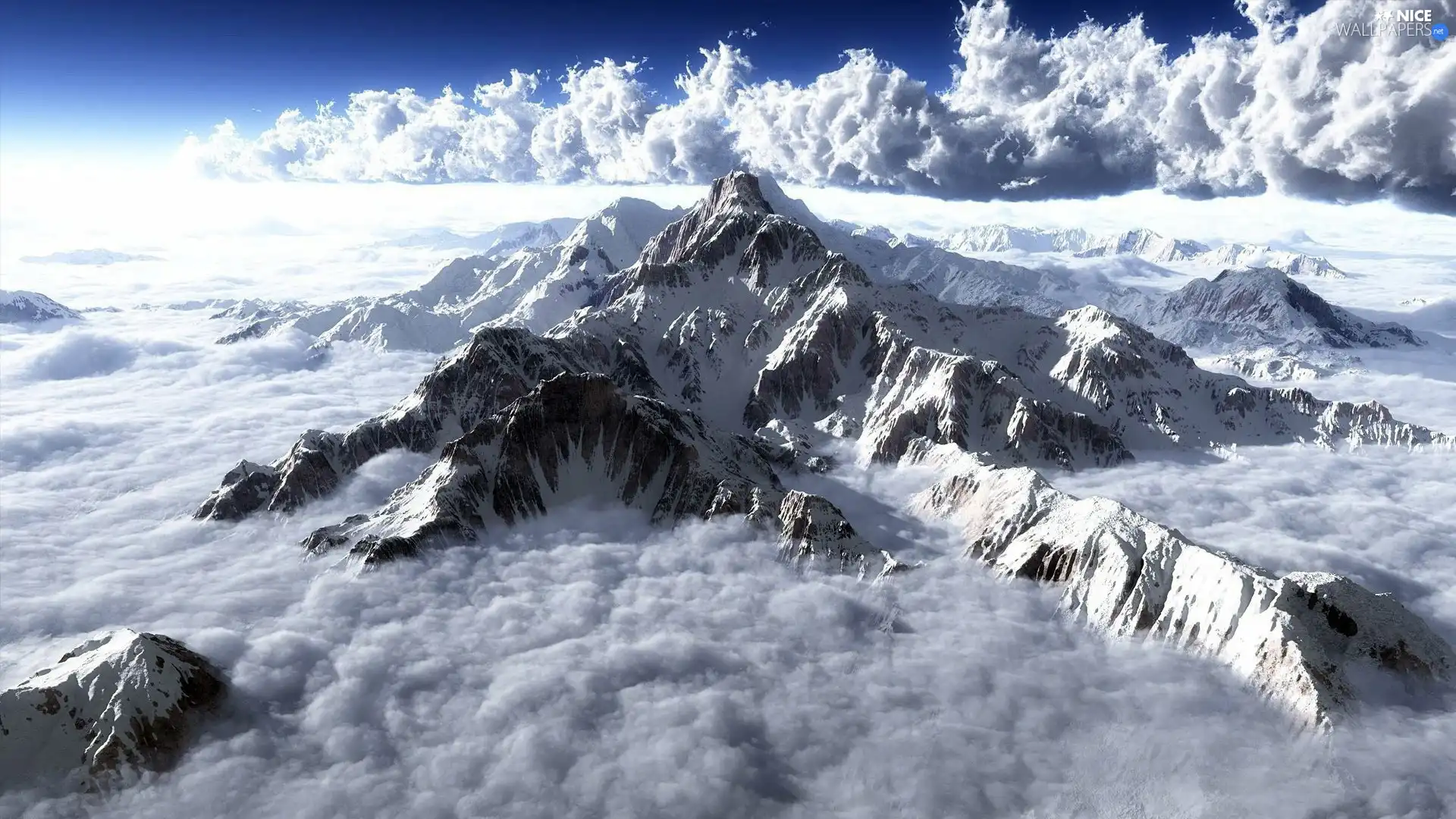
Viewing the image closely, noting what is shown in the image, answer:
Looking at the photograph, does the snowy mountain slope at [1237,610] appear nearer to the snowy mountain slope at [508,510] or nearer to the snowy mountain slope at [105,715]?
the snowy mountain slope at [508,510]

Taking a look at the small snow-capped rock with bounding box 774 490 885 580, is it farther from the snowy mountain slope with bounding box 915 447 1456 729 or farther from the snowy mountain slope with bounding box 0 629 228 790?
the snowy mountain slope with bounding box 0 629 228 790

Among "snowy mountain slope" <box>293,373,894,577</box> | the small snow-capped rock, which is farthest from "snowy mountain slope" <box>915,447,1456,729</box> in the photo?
"snowy mountain slope" <box>293,373,894,577</box>

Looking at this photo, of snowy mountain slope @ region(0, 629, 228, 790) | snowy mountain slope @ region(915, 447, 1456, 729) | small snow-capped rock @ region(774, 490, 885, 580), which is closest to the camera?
snowy mountain slope @ region(0, 629, 228, 790)

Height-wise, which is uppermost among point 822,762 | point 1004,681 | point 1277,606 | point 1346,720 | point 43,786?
point 1277,606

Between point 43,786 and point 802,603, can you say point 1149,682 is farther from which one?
point 43,786

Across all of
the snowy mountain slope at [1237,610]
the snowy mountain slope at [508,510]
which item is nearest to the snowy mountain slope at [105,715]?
the snowy mountain slope at [508,510]

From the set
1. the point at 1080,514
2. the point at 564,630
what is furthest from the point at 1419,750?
the point at 564,630

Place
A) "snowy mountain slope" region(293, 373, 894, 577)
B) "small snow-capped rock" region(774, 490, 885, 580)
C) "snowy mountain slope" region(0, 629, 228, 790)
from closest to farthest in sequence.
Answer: "snowy mountain slope" region(0, 629, 228, 790)
"small snow-capped rock" region(774, 490, 885, 580)
"snowy mountain slope" region(293, 373, 894, 577)
